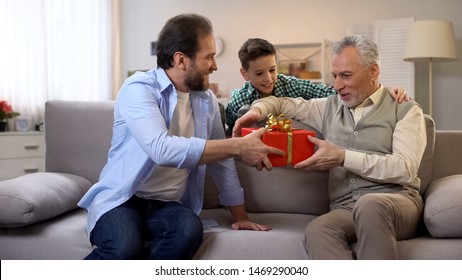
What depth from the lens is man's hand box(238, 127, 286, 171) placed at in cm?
161

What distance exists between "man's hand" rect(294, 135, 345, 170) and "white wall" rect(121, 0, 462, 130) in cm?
336

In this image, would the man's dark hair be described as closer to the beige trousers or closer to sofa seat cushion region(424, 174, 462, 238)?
the beige trousers

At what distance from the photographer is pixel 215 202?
220 centimetres

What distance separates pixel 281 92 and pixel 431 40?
2.35 meters

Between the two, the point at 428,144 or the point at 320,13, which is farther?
the point at 320,13

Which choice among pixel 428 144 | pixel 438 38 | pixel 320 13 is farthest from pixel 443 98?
pixel 428 144

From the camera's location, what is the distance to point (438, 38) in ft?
14.1

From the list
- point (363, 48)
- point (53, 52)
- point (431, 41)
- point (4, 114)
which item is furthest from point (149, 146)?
point (53, 52)

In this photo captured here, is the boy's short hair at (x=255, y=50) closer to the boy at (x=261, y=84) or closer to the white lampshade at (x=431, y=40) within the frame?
the boy at (x=261, y=84)

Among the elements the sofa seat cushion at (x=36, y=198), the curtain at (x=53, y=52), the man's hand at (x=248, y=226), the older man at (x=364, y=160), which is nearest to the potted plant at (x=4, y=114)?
the curtain at (x=53, y=52)

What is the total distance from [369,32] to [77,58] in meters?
2.52

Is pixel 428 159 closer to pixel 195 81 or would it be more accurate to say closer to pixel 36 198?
pixel 195 81

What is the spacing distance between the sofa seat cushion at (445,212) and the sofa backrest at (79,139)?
47.6 inches
